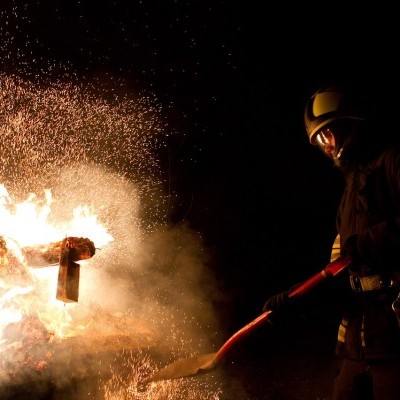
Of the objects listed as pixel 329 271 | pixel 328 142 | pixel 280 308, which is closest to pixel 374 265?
pixel 329 271

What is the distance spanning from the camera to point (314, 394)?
5.19 meters

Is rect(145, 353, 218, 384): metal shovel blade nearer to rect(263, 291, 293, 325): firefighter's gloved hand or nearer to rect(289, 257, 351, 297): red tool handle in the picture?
rect(263, 291, 293, 325): firefighter's gloved hand

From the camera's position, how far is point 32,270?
4.68m

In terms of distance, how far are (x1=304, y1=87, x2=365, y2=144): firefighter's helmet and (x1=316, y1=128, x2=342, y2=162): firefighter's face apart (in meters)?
0.06

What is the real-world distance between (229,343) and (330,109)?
2.26 metres

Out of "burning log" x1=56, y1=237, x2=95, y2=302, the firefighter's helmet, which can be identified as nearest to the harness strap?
the firefighter's helmet

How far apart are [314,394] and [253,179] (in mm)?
9238

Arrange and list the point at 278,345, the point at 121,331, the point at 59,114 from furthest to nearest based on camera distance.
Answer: the point at 278,345, the point at 59,114, the point at 121,331

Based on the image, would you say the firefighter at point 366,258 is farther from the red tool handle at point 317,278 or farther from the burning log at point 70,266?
the burning log at point 70,266

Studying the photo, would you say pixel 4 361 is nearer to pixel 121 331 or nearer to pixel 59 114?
pixel 121 331

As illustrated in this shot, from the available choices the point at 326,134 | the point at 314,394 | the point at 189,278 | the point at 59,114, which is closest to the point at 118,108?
the point at 59,114

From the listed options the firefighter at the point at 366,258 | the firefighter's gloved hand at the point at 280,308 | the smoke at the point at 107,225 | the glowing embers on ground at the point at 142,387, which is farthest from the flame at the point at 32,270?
the firefighter at the point at 366,258

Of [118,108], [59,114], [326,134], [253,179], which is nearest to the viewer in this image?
[326,134]

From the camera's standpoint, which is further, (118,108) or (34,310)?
(118,108)
